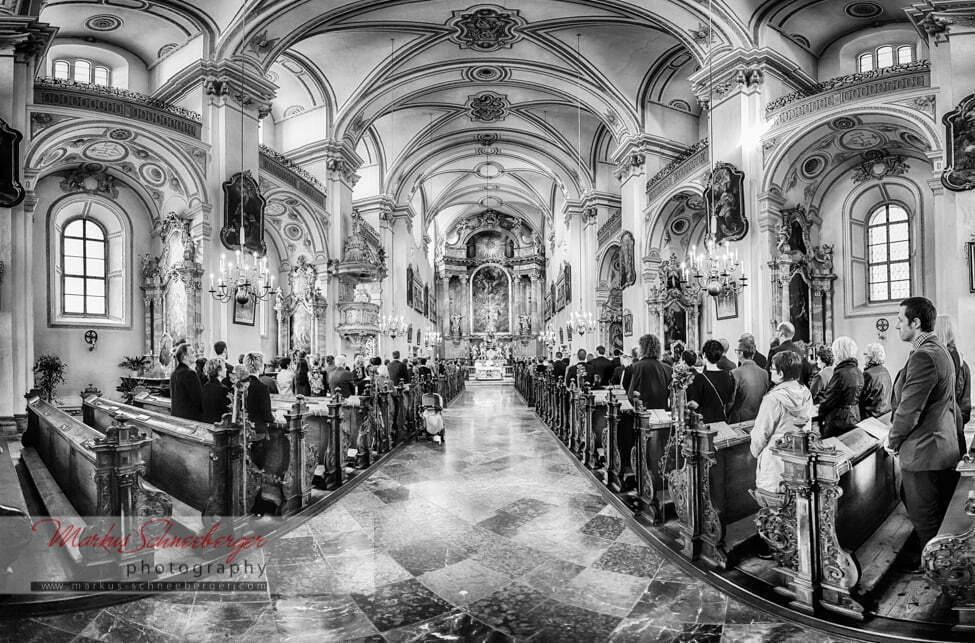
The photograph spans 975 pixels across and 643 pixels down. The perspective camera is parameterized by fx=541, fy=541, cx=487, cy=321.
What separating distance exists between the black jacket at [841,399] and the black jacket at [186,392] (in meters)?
5.37

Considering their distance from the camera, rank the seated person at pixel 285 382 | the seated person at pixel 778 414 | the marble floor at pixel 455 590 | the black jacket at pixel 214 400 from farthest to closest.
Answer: the seated person at pixel 285 382
the black jacket at pixel 214 400
the seated person at pixel 778 414
the marble floor at pixel 455 590

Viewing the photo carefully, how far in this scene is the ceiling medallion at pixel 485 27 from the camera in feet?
41.8

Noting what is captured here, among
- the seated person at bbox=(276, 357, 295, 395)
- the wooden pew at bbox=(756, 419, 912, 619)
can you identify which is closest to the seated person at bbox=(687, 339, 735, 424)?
the wooden pew at bbox=(756, 419, 912, 619)

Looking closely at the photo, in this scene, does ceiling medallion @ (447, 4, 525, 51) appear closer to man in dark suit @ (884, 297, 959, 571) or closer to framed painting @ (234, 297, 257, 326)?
framed painting @ (234, 297, 257, 326)

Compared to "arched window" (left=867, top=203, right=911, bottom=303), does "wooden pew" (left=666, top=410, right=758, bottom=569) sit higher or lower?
lower

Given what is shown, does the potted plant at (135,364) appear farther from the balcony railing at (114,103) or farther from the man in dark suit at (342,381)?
the man in dark suit at (342,381)

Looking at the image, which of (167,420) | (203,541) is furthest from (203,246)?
(203,541)

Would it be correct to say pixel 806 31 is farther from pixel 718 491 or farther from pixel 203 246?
pixel 203 246

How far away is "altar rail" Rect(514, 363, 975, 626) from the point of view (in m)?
2.81

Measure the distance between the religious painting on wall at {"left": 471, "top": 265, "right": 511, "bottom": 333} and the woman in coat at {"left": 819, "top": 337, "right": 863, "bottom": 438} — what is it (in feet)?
110

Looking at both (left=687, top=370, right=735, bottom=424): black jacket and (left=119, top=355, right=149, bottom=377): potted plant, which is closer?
(left=687, top=370, right=735, bottom=424): black jacket

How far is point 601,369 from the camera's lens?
9.50m

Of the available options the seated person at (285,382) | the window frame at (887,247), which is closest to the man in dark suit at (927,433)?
the seated person at (285,382)

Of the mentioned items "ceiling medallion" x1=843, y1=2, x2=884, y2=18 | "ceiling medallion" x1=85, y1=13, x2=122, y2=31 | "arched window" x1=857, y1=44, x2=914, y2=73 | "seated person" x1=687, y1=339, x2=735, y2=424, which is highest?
"ceiling medallion" x1=85, y1=13, x2=122, y2=31
